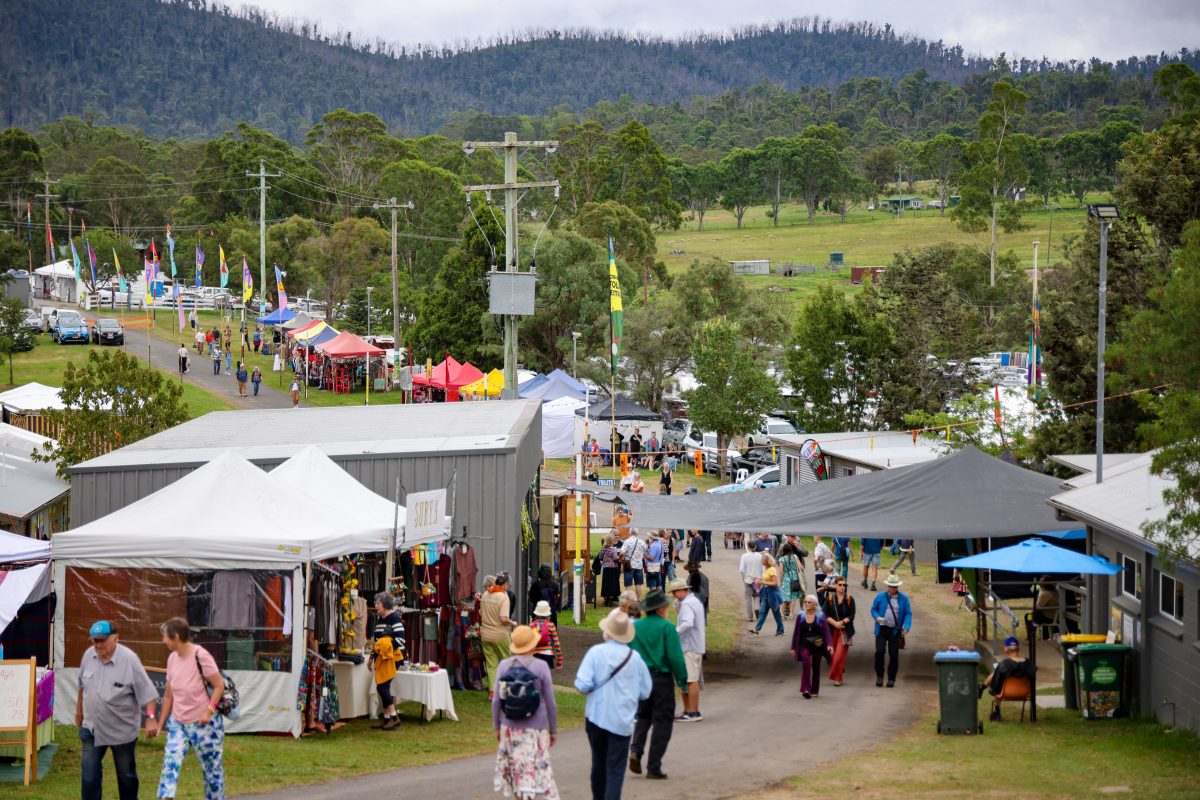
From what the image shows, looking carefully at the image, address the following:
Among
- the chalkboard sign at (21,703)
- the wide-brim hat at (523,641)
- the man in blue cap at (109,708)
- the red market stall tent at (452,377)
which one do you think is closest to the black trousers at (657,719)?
the wide-brim hat at (523,641)

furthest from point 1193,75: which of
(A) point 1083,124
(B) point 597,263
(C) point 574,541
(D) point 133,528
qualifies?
(A) point 1083,124

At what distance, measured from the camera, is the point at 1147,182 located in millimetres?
29734

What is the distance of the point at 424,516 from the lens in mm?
13398

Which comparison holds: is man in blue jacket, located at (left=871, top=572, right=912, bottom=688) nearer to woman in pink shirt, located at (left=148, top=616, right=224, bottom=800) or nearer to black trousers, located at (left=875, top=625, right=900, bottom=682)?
black trousers, located at (left=875, top=625, right=900, bottom=682)

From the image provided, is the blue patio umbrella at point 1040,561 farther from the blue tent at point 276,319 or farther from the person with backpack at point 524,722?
the blue tent at point 276,319

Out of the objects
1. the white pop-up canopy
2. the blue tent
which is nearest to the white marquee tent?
the white pop-up canopy

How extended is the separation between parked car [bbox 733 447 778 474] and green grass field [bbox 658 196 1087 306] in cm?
4915

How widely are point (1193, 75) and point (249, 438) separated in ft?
146

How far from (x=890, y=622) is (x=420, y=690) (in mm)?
5814

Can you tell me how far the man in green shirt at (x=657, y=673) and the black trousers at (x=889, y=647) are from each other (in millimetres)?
5932

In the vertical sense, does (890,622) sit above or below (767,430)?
below

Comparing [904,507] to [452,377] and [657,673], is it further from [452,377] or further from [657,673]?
[452,377]

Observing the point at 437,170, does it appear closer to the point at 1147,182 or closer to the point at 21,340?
the point at 21,340

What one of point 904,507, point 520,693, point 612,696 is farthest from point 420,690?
point 904,507
